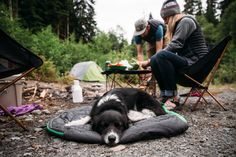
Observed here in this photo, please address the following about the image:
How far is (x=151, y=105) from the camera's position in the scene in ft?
11.9

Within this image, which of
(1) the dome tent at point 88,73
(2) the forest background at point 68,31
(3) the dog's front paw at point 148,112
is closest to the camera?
Result: (3) the dog's front paw at point 148,112

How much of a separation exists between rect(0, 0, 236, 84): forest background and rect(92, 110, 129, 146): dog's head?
2601mm

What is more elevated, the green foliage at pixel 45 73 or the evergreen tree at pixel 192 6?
the evergreen tree at pixel 192 6

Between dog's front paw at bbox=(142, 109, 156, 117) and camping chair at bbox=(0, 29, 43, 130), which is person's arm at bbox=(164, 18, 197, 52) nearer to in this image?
dog's front paw at bbox=(142, 109, 156, 117)

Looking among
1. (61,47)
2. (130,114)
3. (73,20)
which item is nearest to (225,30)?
(61,47)

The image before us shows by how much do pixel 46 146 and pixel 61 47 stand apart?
11.4 meters

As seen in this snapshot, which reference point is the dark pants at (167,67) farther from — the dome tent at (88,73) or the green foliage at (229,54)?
the green foliage at (229,54)

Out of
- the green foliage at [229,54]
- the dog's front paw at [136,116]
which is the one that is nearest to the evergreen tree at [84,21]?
the green foliage at [229,54]

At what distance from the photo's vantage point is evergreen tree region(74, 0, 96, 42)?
1016 inches

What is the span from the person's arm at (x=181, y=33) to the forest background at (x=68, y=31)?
0.89 m

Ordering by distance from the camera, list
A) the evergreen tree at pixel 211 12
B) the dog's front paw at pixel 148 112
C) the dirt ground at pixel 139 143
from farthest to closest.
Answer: the evergreen tree at pixel 211 12
the dog's front paw at pixel 148 112
the dirt ground at pixel 139 143

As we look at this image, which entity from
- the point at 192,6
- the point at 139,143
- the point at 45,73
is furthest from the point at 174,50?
the point at 192,6

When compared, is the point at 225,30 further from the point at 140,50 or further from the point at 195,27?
the point at 195,27

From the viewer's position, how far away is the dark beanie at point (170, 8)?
4246 millimetres
